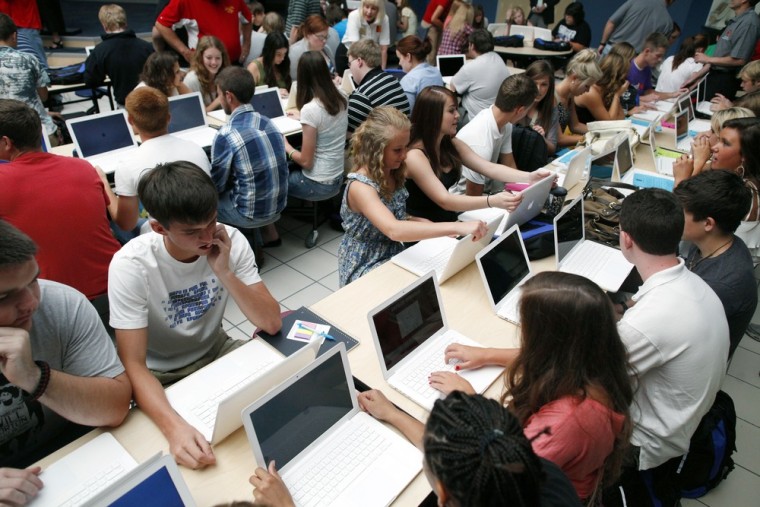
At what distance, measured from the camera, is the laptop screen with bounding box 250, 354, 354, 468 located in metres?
1.30

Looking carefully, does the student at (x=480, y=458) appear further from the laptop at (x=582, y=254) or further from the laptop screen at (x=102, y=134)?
the laptop screen at (x=102, y=134)

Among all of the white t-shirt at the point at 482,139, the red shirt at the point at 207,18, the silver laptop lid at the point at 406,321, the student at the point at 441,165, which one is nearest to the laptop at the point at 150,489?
the silver laptop lid at the point at 406,321

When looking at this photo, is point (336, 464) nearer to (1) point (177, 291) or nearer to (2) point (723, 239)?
(1) point (177, 291)

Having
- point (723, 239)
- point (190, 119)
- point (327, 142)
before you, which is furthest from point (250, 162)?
point (723, 239)

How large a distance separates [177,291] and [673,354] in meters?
1.70

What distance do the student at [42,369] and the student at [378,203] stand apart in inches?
49.5

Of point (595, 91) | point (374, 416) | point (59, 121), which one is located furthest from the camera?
point (59, 121)

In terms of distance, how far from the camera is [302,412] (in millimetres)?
1368

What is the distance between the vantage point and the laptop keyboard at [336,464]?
1308 mm

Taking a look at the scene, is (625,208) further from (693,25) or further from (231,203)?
(693,25)

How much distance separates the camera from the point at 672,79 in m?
A: 5.54

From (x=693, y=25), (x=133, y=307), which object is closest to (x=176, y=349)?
(x=133, y=307)

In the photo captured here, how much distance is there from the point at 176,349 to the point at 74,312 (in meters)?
0.52

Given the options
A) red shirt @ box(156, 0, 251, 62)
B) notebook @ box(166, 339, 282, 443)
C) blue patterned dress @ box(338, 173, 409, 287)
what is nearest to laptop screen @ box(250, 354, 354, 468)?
notebook @ box(166, 339, 282, 443)
